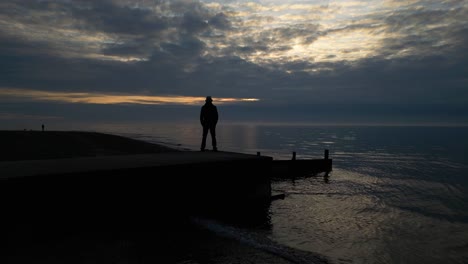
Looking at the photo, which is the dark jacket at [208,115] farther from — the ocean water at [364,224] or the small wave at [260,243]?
the small wave at [260,243]

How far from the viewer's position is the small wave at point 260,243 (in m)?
8.33

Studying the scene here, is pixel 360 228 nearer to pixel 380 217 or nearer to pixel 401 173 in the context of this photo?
pixel 380 217

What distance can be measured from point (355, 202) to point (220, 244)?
1348cm

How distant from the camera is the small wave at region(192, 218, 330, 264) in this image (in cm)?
833

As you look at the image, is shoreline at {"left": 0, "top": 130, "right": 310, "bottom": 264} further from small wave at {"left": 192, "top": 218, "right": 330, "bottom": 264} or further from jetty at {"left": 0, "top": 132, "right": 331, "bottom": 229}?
jetty at {"left": 0, "top": 132, "right": 331, "bottom": 229}

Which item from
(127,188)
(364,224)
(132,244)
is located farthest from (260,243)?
(364,224)

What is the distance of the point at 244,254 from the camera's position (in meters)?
7.94

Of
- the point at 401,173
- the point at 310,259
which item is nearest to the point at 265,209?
the point at 310,259

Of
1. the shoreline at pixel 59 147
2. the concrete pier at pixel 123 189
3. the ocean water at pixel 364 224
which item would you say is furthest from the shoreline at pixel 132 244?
the shoreline at pixel 59 147

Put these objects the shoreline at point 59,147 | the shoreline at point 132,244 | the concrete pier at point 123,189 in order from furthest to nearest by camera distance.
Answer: the shoreline at point 59,147 < the concrete pier at point 123,189 < the shoreline at point 132,244

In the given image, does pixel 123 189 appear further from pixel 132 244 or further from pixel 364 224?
pixel 364 224

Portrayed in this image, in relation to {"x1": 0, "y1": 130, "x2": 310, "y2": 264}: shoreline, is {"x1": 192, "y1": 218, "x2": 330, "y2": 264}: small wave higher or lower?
lower

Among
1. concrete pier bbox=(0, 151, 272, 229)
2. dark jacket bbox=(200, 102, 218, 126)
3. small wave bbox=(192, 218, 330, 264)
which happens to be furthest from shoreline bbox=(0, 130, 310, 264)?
dark jacket bbox=(200, 102, 218, 126)

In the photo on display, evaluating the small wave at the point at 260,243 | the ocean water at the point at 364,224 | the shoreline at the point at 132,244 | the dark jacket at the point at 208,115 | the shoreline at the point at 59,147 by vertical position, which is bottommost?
the ocean water at the point at 364,224
